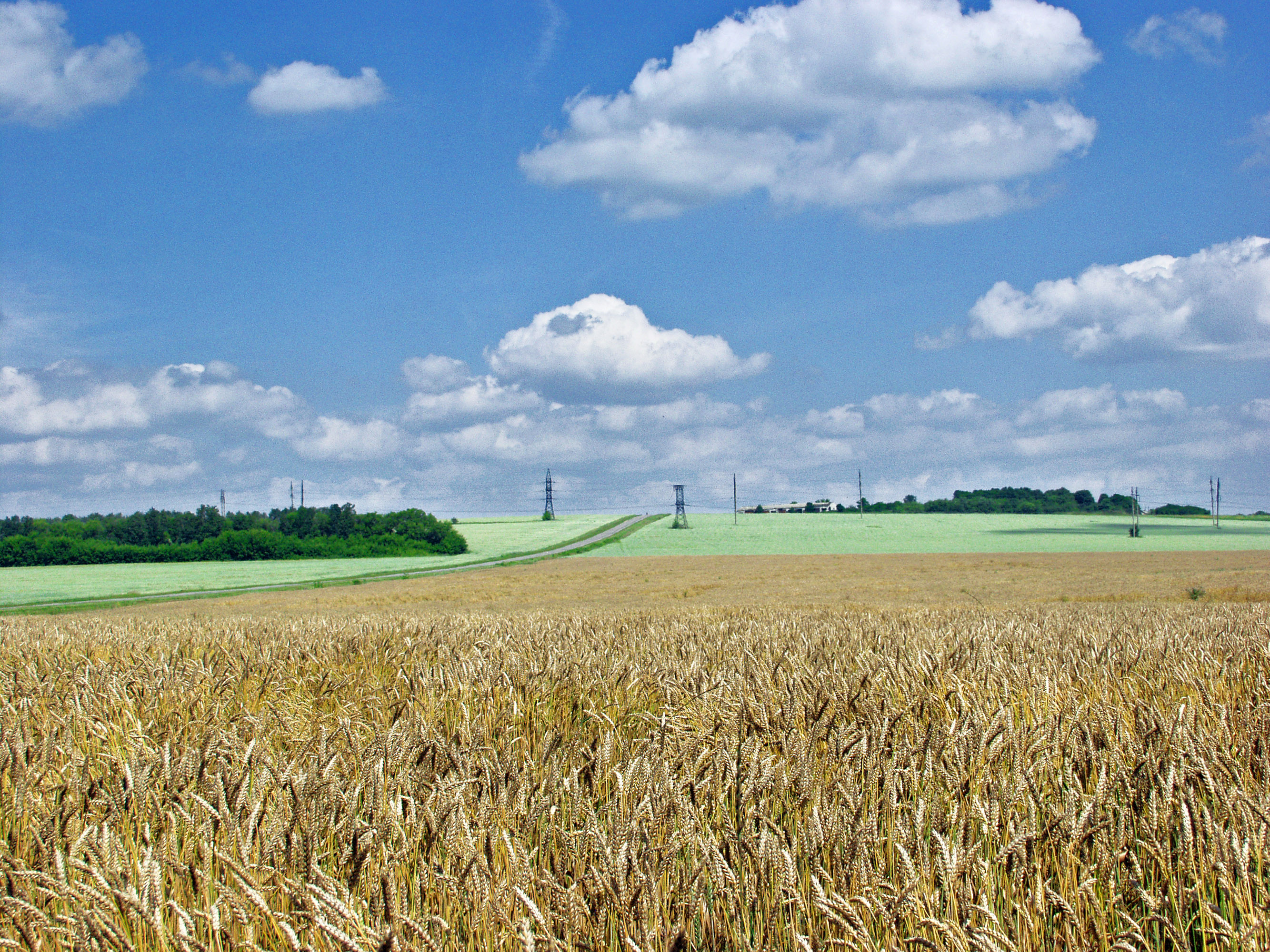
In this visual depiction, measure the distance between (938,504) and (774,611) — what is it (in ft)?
454

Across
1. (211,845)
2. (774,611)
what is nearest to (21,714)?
(211,845)

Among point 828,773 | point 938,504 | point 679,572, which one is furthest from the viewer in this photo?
point 938,504

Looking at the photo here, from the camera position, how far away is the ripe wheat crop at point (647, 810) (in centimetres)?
232

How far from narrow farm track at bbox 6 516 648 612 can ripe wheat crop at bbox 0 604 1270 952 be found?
34.9m

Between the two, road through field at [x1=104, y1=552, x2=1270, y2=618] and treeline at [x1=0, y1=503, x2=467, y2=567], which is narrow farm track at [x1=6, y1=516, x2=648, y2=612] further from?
treeline at [x1=0, y1=503, x2=467, y2=567]

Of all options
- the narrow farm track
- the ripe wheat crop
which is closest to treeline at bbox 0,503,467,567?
the narrow farm track

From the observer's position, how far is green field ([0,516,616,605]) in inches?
1734

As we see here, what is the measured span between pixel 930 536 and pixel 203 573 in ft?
210

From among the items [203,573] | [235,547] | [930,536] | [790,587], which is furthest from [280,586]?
[930,536]

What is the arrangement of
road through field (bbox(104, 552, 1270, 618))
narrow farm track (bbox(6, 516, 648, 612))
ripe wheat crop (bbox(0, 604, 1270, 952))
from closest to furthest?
ripe wheat crop (bbox(0, 604, 1270, 952)) → road through field (bbox(104, 552, 1270, 618)) → narrow farm track (bbox(6, 516, 648, 612))

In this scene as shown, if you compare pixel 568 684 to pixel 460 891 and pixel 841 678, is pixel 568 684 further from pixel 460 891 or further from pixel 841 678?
pixel 460 891

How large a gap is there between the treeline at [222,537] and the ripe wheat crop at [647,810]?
275ft

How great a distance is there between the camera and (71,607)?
34062 millimetres

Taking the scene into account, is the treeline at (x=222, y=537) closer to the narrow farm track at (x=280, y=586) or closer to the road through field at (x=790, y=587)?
the narrow farm track at (x=280, y=586)
